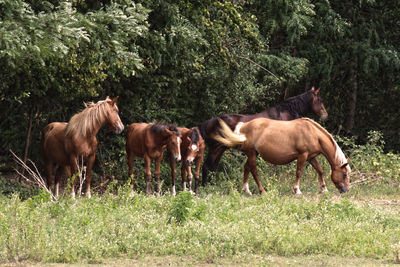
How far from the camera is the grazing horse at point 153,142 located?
42.0 ft

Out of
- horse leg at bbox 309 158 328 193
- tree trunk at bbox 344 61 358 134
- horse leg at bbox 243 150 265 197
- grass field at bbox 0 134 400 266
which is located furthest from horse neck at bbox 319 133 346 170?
tree trunk at bbox 344 61 358 134

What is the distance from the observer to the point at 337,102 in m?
23.1

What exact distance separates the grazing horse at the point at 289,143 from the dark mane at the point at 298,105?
4.65 ft

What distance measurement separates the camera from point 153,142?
13070mm

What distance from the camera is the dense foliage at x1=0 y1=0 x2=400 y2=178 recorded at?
1087 cm

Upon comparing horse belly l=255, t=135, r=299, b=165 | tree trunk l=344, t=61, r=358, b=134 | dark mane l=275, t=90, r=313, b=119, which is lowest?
tree trunk l=344, t=61, r=358, b=134

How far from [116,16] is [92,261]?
5.08 metres

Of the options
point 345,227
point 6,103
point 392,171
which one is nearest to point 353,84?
point 392,171

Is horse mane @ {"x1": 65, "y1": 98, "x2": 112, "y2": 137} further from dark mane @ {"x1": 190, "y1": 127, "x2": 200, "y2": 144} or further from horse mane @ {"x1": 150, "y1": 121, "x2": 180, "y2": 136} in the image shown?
dark mane @ {"x1": 190, "y1": 127, "x2": 200, "y2": 144}

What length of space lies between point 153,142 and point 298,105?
3804mm

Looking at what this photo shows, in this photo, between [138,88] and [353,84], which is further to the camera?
[353,84]

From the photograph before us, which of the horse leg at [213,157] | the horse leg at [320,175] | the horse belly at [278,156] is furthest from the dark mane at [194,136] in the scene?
the horse leg at [320,175]

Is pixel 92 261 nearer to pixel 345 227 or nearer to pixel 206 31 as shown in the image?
pixel 345 227

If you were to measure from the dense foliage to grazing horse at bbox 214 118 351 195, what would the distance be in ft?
6.92
